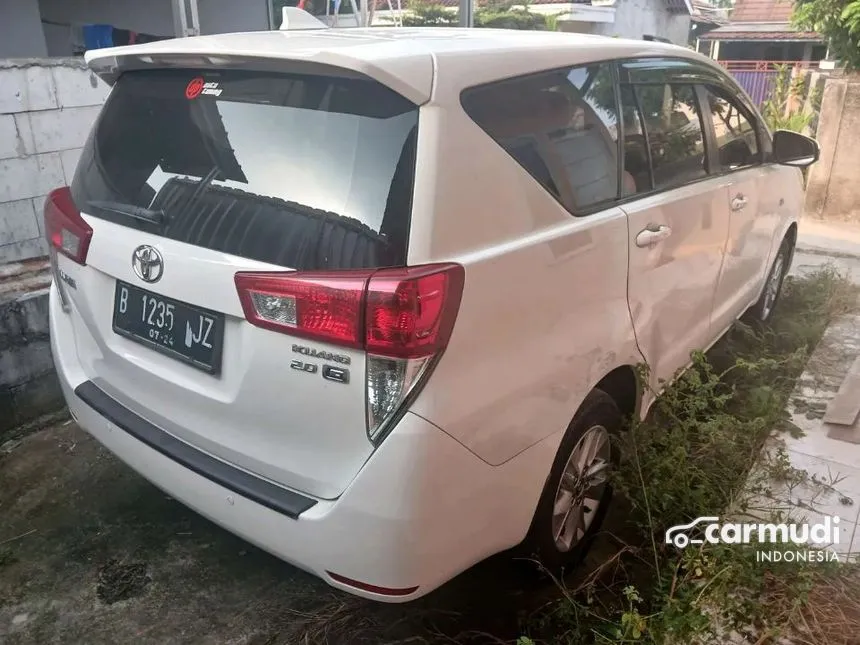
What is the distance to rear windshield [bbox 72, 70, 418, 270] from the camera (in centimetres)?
182

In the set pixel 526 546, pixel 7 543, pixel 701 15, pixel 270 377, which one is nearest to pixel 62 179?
pixel 7 543

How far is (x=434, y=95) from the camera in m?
1.86

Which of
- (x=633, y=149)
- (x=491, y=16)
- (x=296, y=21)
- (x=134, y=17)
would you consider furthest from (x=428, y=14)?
(x=633, y=149)

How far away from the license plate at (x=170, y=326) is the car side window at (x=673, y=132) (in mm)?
1788

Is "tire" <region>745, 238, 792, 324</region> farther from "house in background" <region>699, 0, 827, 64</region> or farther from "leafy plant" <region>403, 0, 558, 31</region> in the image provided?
"house in background" <region>699, 0, 827, 64</region>

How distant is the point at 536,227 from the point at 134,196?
1.23 meters

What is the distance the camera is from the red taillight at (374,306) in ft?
5.72

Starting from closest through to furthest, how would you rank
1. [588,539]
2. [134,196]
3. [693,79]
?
[134,196]
[588,539]
[693,79]

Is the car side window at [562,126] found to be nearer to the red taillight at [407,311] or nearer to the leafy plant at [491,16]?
the red taillight at [407,311]

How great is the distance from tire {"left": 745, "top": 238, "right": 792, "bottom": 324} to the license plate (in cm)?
368

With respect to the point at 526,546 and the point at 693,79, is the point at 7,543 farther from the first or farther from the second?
the point at 693,79

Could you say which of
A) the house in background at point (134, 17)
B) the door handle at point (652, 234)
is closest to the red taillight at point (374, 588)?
the door handle at point (652, 234)

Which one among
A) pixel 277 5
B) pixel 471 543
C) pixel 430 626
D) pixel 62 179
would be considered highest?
pixel 277 5

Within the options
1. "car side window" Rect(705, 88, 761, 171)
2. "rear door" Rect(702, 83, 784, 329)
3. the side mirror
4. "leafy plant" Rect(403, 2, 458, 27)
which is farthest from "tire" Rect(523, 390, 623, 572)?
"leafy plant" Rect(403, 2, 458, 27)
